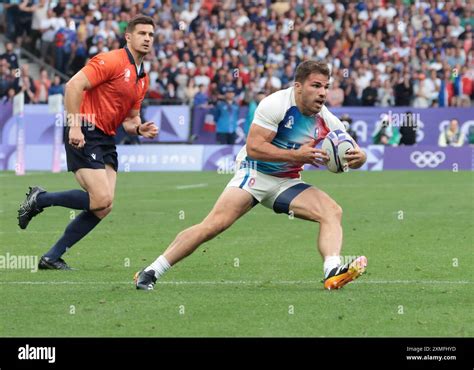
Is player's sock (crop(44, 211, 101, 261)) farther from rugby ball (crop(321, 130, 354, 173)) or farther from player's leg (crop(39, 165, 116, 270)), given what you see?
rugby ball (crop(321, 130, 354, 173))

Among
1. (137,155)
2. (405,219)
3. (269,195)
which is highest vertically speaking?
(269,195)

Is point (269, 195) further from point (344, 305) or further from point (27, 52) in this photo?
point (27, 52)

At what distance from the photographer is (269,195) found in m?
10.3

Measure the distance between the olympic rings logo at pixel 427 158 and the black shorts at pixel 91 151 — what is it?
813 inches

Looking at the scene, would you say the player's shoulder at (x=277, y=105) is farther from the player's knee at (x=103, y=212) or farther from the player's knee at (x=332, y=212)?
the player's knee at (x=103, y=212)

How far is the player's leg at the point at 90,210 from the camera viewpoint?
38.1 ft

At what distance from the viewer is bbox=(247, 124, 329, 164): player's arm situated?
32.3 feet

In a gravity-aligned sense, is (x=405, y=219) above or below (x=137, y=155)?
above

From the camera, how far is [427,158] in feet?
104

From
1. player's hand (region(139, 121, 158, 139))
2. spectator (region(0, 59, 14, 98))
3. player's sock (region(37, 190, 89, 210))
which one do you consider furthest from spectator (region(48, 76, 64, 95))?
player's hand (region(139, 121, 158, 139))

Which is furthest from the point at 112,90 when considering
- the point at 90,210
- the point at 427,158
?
the point at 427,158

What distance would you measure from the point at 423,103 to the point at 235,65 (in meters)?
5.39

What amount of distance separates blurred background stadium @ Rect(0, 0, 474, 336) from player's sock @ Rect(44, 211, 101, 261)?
1.28 meters

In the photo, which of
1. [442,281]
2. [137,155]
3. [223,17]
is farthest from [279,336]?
[223,17]
